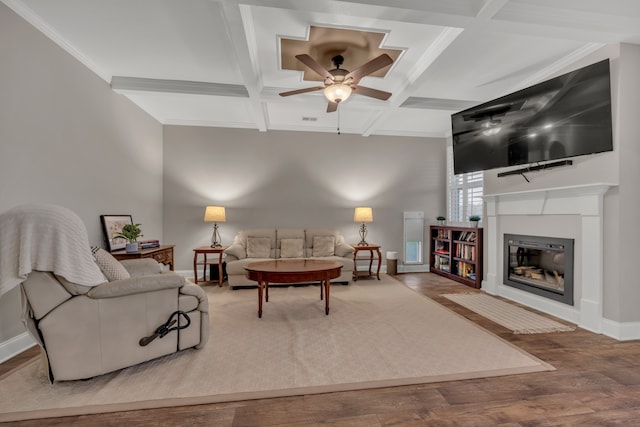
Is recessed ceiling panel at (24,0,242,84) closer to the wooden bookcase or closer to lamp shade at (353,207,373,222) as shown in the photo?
lamp shade at (353,207,373,222)

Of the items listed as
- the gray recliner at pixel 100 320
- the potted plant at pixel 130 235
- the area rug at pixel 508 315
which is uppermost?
the potted plant at pixel 130 235

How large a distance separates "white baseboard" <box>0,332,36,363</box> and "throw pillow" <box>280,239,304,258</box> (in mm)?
3181

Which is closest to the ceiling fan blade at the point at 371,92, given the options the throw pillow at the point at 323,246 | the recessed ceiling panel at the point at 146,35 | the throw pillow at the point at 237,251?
the recessed ceiling panel at the point at 146,35

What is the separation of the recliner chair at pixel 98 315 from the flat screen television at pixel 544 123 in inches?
155

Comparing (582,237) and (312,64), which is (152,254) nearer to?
(312,64)

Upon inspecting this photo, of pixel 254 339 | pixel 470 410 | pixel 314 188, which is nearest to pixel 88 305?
pixel 254 339

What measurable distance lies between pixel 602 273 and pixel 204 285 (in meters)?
5.16

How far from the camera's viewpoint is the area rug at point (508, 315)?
3.00 m

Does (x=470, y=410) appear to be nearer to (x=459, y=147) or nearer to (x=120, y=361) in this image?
A: (x=120, y=361)

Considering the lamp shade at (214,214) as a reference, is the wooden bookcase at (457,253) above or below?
below

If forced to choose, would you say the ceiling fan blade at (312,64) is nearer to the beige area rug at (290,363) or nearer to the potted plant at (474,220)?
the beige area rug at (290,363)

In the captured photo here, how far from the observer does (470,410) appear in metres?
1.74

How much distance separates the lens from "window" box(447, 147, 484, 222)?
5.17m

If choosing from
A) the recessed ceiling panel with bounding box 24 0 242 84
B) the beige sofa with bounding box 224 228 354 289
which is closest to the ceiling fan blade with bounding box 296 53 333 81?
the recessed ceiling panel with bounding box 24 0 242 84
